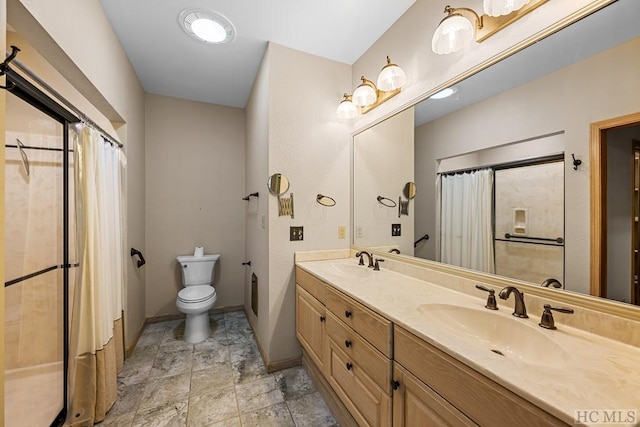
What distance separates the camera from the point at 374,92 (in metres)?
1.90

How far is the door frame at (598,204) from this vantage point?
2.89 feet

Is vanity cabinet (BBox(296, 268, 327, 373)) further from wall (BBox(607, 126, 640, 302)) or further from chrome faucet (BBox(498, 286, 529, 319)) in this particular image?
wall (BBox(607, 126, 640, 302))

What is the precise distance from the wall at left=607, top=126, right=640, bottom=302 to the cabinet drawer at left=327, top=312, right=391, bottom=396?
0.85 meters

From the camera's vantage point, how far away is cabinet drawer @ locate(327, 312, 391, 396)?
3.39 ft

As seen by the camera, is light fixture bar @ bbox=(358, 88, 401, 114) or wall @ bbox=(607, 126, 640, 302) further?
light fixture bar @ bbox=(358, 88, 401, 114)

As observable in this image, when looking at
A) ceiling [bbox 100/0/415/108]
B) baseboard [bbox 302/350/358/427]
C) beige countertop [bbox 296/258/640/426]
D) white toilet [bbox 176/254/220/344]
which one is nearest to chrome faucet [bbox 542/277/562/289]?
beige countertop [bbox 296/258/640/426]

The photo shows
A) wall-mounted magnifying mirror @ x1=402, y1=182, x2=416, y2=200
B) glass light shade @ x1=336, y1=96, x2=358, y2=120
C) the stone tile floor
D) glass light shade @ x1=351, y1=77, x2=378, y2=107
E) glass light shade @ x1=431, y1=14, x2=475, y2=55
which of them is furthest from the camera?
glass light shade @ x1=336, y1=96, x2=358, y2=120

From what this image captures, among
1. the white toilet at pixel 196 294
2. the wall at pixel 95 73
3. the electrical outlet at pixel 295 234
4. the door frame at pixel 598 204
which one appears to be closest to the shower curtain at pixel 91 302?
the wall at pixel 95 73

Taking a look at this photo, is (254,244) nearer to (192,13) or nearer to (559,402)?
(192,13)

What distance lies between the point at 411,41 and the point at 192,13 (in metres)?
1.50

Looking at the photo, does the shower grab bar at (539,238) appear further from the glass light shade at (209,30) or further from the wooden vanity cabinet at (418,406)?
the glass light shade at (209,30)

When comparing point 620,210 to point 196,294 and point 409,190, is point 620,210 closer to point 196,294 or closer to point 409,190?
point 409,190

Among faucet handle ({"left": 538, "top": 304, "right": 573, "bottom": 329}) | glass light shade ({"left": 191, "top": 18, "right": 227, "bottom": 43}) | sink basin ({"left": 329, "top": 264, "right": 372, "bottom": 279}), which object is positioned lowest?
sink basin ({"left": 329, "top": 264, "right": 372, "bottom": 279})

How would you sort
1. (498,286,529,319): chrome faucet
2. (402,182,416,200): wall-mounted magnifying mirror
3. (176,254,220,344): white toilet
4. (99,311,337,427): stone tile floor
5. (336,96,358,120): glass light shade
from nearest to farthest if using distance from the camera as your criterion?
(498,286,529,319): chrome faucet < (99,311,337,427): stone tile floor < (402,182,416,200): wall-mounted magnifying mirror < (336,96,358,120): glass light shade < (176,254,220,344): white toilet
